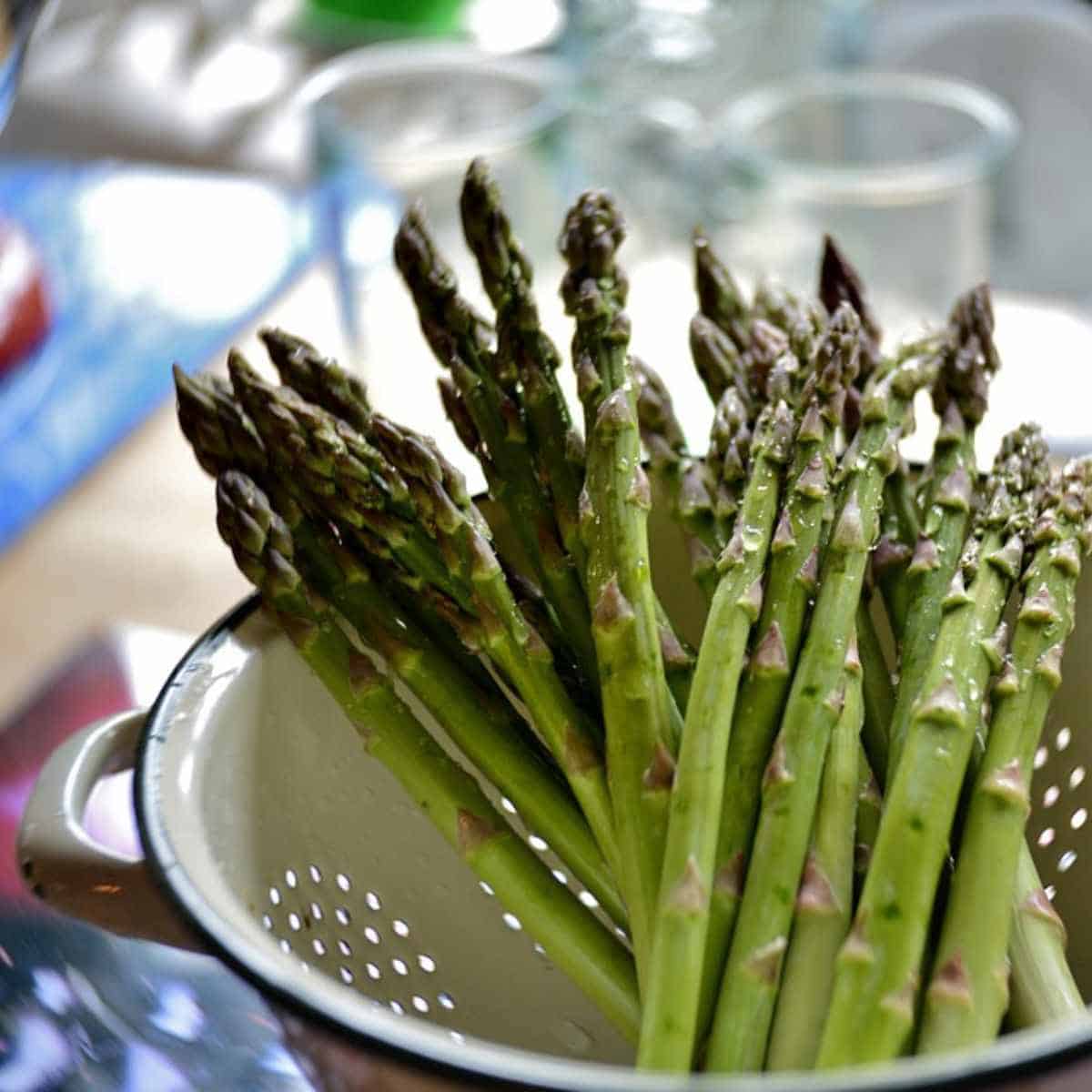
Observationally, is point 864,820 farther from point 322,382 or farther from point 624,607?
point 322,382

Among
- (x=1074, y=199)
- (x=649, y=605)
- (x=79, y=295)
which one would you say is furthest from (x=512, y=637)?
(x=1074, y=199)

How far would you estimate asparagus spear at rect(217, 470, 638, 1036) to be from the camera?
0.50 meters

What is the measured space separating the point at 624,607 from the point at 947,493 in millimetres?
143

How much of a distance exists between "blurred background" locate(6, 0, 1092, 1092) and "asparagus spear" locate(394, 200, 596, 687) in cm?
19

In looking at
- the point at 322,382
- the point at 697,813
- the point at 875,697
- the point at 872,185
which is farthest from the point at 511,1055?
the point at 872,185

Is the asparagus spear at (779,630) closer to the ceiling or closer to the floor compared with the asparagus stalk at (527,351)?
closer to the floor

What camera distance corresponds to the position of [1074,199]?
1.77 meters

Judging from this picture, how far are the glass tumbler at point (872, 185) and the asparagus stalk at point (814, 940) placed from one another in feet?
1.66

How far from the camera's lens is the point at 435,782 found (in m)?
0.52

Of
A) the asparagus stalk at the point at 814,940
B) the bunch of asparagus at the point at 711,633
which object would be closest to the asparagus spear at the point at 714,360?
the bunch of asparagus at the point at 711,633

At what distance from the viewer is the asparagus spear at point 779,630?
0.46 metres

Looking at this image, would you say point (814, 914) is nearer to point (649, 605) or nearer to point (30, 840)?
point (649, 605)

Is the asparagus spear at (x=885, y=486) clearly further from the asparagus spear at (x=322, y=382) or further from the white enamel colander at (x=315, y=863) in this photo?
the asparagus spear at (x=322, y=382)

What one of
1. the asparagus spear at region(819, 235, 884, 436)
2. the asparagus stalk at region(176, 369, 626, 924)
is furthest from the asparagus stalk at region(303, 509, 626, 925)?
the asparagus spear at region(819, 235, 884, 436)
